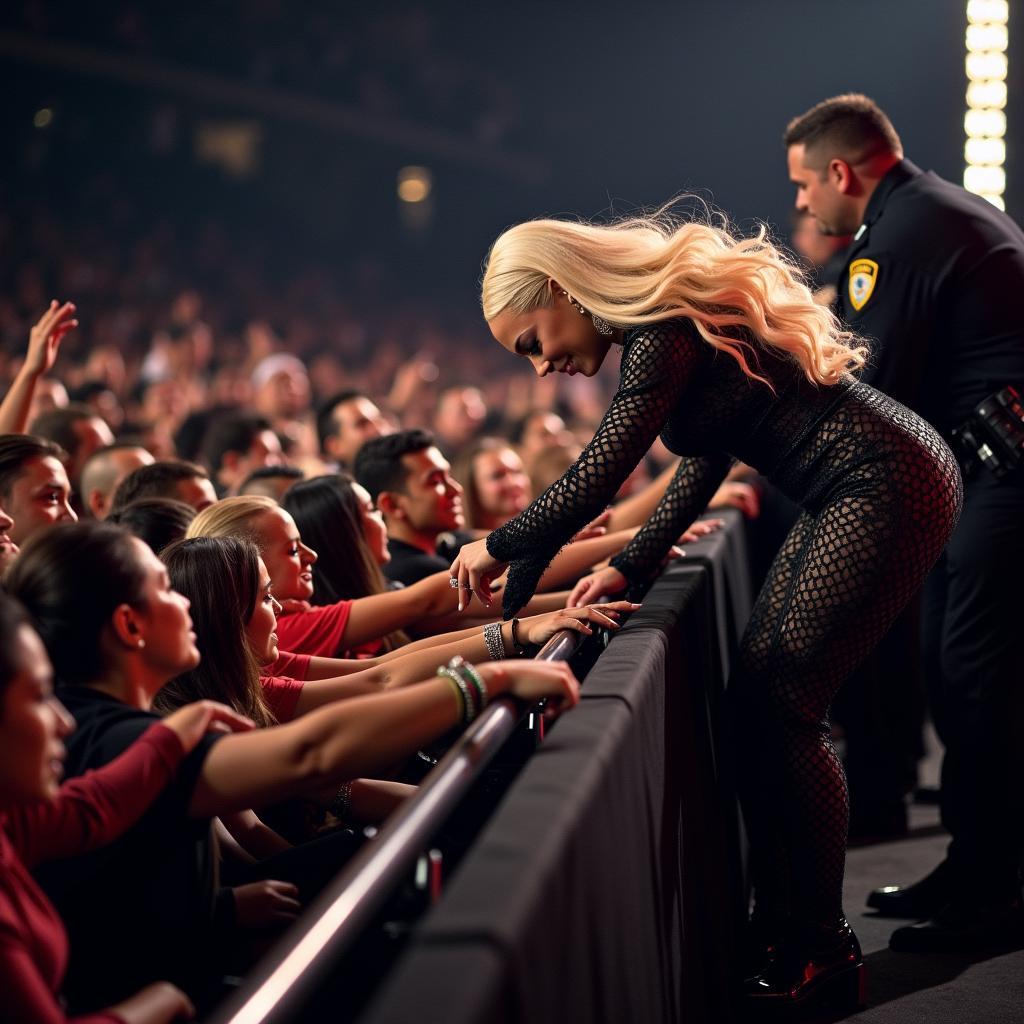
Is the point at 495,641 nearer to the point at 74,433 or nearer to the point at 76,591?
the point at 76,591

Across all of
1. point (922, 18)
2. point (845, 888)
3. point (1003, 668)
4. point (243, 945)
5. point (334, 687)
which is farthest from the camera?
point (922, 18)

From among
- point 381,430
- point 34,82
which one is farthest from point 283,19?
point 381,430

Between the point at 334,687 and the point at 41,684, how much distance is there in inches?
45.5

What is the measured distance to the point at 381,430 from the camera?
6039mm

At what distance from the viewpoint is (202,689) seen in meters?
2.42

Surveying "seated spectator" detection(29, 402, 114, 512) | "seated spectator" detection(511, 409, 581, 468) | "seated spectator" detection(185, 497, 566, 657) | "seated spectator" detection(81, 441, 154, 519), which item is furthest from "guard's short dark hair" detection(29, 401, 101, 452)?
"seated spectator" detection(511, 409, 581, 468)

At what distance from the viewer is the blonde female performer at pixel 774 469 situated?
99.4 inches

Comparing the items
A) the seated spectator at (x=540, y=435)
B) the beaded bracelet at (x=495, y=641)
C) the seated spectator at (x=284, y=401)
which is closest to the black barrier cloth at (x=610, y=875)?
the beaded bracelet at (x=495, y=641)

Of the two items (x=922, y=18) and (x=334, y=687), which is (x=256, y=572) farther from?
(x=922, y=18)

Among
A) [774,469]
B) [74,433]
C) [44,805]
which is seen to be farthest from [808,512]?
[74,433]

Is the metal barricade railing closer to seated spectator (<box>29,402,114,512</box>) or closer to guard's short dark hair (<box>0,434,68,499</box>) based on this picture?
guard's short dark hair (<box>0,434,68,499</box>)

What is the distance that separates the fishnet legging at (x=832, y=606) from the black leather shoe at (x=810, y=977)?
0.15ft

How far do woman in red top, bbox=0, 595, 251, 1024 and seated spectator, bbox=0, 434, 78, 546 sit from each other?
68.9 inches

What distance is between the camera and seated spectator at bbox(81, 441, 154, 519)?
4.41 metres
